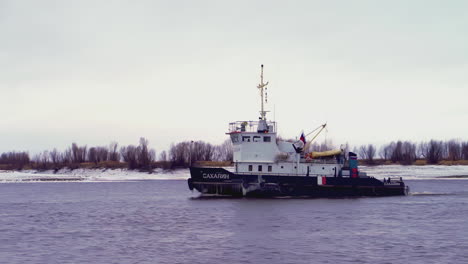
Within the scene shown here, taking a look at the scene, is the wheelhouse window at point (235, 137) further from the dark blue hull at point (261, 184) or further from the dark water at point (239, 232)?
the dark water at point (239, 232)

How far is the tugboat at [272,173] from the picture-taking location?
47.0m

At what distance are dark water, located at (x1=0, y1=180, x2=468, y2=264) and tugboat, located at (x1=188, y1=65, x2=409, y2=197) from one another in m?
1.65

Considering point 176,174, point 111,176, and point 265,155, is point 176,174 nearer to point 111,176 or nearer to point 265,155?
point 111,176

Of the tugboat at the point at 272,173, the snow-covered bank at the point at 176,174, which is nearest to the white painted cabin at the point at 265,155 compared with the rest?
the tugboat at the point at 272,173

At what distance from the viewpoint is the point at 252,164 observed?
156 feet

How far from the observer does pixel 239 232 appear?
1156 inches

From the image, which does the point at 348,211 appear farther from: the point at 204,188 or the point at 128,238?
the point at 128,238

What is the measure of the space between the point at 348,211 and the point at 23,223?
22.2 meters

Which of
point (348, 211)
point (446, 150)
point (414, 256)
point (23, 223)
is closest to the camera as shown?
point (414, 256)

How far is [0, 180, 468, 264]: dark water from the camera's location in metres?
22.9

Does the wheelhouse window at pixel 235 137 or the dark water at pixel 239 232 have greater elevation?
the wheelhouse window at pixel 235 137

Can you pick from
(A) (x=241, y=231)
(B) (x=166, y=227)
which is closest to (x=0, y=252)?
(B) (x=166, y=227)

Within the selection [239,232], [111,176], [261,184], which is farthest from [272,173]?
[111,176]

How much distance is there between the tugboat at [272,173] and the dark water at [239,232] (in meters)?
1.65
